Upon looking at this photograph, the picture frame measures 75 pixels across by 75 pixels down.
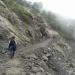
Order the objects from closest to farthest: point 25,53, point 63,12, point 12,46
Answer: point 12,46 < point 25,53 < point 63,12

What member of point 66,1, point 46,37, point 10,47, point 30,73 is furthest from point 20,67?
point 66,1

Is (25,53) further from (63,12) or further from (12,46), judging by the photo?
(63,12)

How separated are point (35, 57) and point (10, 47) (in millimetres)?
4317

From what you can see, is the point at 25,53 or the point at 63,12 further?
the point at 63,12

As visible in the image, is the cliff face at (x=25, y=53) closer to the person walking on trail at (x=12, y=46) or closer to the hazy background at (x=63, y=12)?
the person walking on trail at (x=12, y=46)

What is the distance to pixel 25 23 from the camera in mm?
59188

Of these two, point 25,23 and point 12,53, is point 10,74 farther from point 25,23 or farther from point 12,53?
point 25,23

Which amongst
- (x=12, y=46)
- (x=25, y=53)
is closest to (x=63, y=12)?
(x=25, y=53)

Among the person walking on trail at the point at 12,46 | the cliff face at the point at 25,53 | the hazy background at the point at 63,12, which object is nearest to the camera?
the cliff face at the point at 25,53

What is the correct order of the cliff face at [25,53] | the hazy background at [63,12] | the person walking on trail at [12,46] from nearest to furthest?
the cliff face at [25,53] < the person walking on trail at [12,46] < the hazy background at [63,12]

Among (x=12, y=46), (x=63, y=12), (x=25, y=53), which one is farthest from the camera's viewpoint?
(x=63, y=12)

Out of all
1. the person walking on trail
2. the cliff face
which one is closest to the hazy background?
the cliff face

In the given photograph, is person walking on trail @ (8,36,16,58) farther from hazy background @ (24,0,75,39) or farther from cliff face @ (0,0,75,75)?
hazy background @ (24,0,75,39)

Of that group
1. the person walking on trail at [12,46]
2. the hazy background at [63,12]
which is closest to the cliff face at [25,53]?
the person walking on trail at [12,46]
